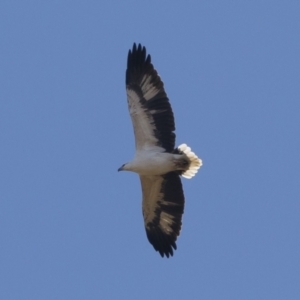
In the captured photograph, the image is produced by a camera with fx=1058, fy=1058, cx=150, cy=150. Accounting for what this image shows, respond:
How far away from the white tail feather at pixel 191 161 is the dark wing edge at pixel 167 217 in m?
0.24

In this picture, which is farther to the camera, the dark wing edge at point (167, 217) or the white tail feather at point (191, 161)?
the dark wing edge at point (167, 217)

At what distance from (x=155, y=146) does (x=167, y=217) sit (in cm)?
131

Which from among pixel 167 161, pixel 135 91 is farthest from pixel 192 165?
pixel 135 91

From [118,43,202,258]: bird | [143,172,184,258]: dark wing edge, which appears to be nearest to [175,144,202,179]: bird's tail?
[118,43,202,258]: bird

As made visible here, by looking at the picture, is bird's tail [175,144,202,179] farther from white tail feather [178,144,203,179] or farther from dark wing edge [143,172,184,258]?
dark wing edge [143,172,184,258]

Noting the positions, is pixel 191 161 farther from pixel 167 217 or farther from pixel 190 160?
pixel 167 217

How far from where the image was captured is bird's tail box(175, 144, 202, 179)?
16.8 metres

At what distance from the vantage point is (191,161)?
55.2ft

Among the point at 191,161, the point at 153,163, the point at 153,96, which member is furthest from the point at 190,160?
the point at 153,96

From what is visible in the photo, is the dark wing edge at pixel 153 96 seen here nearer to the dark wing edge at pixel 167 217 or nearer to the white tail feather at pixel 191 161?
the white tail feather at pixel 191 161

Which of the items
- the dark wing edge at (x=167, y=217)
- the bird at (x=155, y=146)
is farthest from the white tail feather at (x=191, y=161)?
the dark wing edge at (x=167, y=217)

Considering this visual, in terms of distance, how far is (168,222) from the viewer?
1752 centimetres

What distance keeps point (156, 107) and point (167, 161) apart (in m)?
0.89

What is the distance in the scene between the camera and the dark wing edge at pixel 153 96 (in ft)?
55.2
